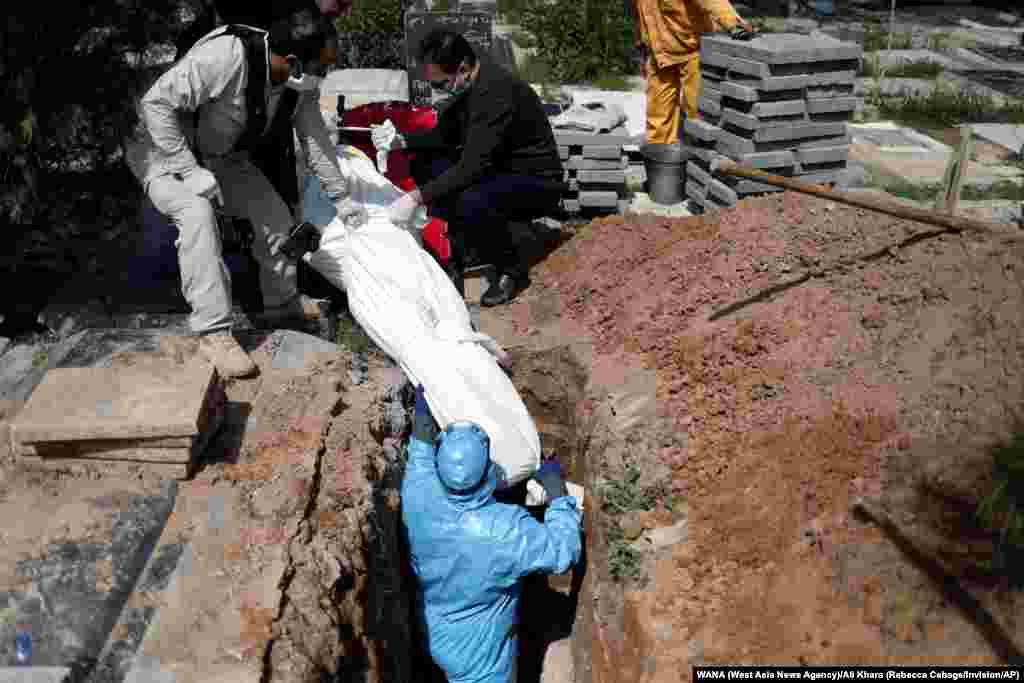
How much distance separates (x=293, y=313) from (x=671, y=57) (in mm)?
3826

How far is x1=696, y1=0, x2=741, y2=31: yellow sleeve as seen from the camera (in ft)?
20.1

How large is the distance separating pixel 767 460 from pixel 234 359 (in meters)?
2.31

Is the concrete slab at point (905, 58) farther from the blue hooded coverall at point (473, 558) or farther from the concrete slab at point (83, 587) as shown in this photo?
the concrete slab at point (83, 587)

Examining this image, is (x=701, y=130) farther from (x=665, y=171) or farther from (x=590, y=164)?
(x=590, y=164)

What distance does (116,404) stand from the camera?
307 cm

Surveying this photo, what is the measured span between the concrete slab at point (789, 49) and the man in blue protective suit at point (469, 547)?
3327 millimetres

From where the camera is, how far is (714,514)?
134 inches

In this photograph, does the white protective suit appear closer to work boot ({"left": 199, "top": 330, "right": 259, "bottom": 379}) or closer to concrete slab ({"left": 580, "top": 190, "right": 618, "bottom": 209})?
work boot ({"left": 199, "top": 330, "right": 259, "bottom": 379})

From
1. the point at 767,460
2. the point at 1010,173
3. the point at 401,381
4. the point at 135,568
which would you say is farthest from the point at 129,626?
the point at 1010,173

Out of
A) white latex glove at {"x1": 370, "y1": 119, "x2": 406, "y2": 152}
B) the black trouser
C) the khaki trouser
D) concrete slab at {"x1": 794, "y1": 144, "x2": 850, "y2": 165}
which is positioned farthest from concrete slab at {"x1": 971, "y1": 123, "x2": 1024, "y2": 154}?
the khaki trouser

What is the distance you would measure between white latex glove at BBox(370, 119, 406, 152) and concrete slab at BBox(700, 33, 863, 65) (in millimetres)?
2327

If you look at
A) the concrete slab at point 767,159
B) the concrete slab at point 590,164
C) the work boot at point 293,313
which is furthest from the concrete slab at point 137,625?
the concrete slab at point 767,159

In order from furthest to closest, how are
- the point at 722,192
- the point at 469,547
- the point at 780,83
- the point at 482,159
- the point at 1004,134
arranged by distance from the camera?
the point at 1004,134 → the point at 722,192 → the point at 780,83 → the point at 482,159 → the point at 469,547

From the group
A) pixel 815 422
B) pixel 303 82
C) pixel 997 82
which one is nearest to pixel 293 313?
pixel 303 82
